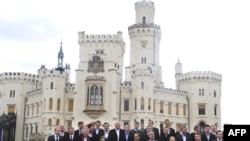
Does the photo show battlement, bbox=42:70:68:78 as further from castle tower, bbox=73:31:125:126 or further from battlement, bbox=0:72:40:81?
battlement, bbox=0:72:40:81

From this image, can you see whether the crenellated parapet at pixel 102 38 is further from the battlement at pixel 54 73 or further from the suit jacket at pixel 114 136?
the suit jacket at pixel 114 136

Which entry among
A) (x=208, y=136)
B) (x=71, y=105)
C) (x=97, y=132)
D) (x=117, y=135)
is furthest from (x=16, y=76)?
(x=208, y=136)

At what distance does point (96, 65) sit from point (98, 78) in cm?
180

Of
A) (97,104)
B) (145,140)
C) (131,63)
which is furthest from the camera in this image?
(131,63)

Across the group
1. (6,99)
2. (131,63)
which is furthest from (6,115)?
(131,63)

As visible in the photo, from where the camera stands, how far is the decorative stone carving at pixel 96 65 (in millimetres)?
52062

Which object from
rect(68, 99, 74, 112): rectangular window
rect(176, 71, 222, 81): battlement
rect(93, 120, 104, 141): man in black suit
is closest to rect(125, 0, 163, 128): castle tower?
rect(176, 71, 222, 81): battlement

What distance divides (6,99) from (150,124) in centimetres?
4797

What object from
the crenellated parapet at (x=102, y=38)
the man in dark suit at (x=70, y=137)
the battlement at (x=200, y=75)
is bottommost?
the man in dark suit at (x=70, y=137)

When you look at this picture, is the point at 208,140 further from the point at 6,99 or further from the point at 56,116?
the point at 6,99

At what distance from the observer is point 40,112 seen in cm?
5731

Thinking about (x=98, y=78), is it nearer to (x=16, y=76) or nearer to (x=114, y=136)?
(x=16, y=76)

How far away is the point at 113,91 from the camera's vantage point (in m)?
51.7

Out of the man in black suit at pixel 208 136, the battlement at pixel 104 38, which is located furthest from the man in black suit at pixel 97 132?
the battlement at pixel 104 38
